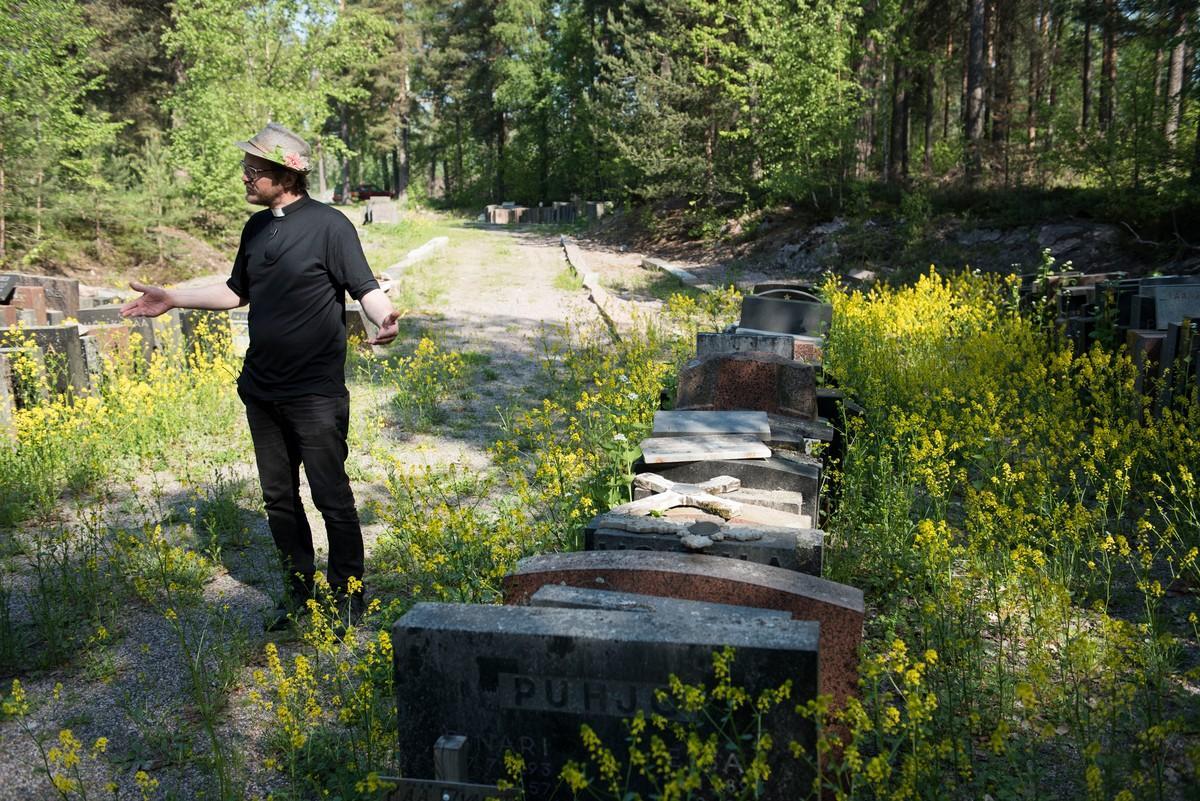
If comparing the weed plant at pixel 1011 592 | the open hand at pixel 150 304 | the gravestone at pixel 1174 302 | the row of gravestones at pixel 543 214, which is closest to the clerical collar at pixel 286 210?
the open hand at pixel 150 304

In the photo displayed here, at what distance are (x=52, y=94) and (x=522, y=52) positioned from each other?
125 ft

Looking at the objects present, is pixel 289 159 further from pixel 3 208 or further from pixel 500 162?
pixel 500 162

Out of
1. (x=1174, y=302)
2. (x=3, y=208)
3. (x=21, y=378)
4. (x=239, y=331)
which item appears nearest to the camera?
(x=21, y=378)

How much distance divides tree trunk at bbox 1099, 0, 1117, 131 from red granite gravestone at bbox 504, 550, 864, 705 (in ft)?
43.9

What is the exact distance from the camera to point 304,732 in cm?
337

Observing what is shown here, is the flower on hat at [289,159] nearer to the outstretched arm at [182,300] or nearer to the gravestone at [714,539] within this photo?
the outstretched arm at [182,300]

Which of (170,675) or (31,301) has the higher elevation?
(31,301)

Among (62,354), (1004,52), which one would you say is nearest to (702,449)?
(62,354)

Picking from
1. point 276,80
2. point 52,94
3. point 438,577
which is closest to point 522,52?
point 276,80

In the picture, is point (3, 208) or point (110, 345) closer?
point (110, 345)

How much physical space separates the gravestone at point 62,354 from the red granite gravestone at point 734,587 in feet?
19.0

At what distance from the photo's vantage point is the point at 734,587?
3.02m

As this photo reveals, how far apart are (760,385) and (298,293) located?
9.61 feet

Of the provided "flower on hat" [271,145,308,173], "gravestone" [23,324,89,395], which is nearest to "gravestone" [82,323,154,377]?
"gravestone" [23,324,89,395]
